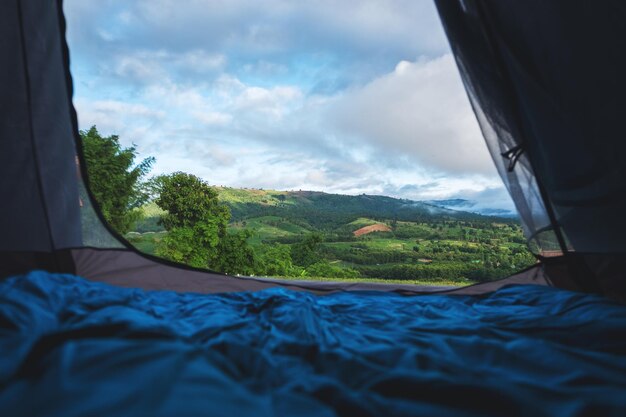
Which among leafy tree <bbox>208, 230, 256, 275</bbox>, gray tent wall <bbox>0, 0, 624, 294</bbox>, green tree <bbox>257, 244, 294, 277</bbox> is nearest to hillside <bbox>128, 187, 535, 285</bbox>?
green tree <bbox>257, 244, 294, 277</bbox>

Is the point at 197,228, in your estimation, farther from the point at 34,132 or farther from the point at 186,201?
the point at 34,132

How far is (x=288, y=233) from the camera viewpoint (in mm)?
17797

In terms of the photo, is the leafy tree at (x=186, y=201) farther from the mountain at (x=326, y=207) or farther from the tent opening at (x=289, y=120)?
the mountain at (x=326, y=207)

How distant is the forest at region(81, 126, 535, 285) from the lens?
6422 mm

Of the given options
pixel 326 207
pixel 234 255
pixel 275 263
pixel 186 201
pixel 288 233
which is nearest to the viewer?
pixel 186 201

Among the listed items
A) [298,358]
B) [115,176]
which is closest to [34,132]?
[298,358]

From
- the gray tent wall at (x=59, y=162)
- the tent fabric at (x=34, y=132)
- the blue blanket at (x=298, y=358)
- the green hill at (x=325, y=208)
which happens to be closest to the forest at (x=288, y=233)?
the green hill at (x=325, y=208)

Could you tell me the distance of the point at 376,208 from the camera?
2416 centimetres

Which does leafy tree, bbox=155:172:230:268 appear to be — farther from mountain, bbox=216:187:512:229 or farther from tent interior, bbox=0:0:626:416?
tent interior, bbox=0:0:626:416

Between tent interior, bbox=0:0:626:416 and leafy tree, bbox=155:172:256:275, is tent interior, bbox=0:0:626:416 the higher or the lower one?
the lower one

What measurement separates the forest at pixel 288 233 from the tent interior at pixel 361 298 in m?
0.53

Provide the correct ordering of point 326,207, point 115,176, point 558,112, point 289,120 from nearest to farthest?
point 558,112 → point 115,176 → point 289,120 → point 326,207

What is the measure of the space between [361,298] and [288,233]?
16148 millimetres

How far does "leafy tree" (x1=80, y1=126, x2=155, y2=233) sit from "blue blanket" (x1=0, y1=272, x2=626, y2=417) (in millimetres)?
5652
